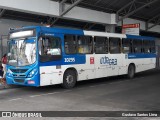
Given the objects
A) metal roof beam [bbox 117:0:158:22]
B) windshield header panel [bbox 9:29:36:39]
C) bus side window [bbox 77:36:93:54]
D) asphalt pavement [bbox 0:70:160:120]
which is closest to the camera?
asphalt pavement [bbox 0:70:160:120]

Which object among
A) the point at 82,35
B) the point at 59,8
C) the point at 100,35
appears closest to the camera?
the point at 82,35

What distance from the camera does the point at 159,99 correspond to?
11297 mm

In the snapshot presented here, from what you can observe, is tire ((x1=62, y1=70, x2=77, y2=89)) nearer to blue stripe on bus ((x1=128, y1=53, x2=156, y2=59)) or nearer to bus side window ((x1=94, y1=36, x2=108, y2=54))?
bus side window ((x1=94, y1=36, x2=108, y2=54))

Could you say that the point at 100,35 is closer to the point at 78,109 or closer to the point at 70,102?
the point at 70,102

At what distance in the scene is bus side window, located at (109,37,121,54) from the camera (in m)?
17.3

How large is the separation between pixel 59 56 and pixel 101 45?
11.5 feet

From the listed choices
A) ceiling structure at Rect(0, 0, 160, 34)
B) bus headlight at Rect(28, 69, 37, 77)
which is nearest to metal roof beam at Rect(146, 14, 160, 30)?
ceiling structure at Rect(0, 0, 160, 34)

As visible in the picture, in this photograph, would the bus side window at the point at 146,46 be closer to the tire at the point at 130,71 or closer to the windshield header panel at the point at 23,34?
the tire at the point at 130,71

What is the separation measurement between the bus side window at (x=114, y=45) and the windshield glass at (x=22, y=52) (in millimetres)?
5707

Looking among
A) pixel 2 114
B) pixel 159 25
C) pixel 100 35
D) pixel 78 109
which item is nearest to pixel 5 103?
pixel 2 114

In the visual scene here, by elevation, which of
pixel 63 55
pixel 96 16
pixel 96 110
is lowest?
pixel 96 110

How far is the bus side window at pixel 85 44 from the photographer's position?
15003mm

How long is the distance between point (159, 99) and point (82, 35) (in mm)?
5518

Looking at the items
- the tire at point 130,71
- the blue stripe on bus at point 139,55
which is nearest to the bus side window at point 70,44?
the blue stripe on bus at point 139,55
